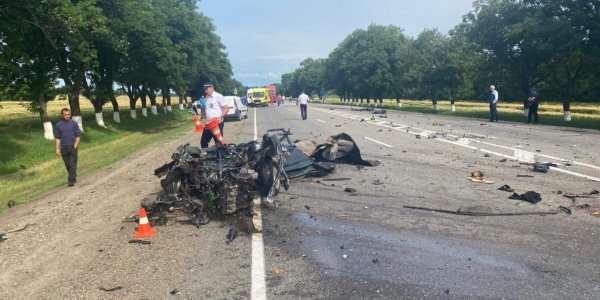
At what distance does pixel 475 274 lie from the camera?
4.14 meters

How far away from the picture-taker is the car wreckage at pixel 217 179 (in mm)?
6555

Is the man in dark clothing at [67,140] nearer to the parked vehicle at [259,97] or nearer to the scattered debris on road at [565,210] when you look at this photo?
the scattered debris on road at [565,210]

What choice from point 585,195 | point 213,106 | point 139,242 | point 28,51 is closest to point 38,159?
point 28,51

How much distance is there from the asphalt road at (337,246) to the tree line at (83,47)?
26.5ft

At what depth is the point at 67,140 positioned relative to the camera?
10.1 m

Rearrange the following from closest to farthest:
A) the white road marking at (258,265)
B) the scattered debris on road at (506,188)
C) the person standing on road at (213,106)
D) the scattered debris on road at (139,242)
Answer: the white road marking at (258,265), the scattered debris on road at (139,242), the scattered debris on road at (506,188), the person standing on road at (213,106)

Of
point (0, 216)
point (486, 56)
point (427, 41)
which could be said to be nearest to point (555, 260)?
point (0, 216)

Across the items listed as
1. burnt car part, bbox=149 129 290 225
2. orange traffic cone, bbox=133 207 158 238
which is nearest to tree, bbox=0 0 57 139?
burnt car part, bbox=149 129 290 225

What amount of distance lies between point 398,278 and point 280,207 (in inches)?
124

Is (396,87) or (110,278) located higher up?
(396,87)

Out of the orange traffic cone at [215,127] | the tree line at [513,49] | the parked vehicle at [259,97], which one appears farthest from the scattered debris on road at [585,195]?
the parked vehicle at [259,97]

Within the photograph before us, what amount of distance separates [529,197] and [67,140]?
33.0 ft

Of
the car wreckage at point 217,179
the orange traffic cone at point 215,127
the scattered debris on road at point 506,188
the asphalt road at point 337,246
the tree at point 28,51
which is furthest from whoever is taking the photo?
the tree at point 28,51

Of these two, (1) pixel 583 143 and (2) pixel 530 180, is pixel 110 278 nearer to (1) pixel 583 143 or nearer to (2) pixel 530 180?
(2) pixel 530 180
